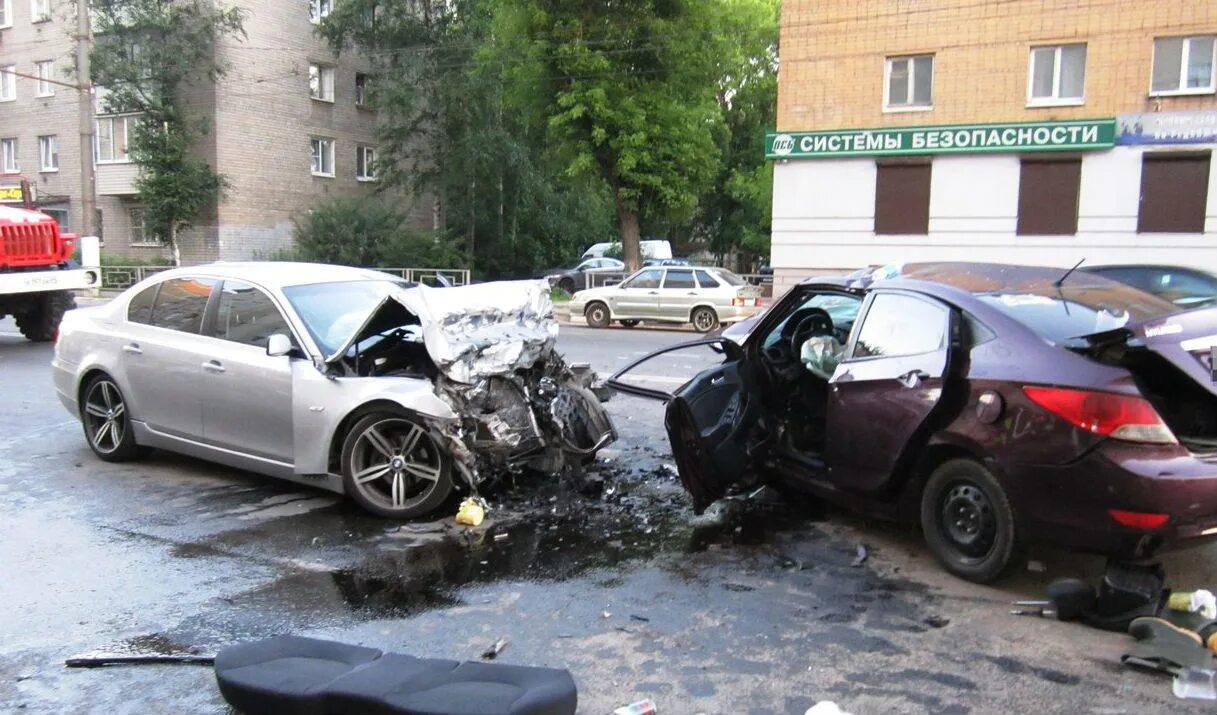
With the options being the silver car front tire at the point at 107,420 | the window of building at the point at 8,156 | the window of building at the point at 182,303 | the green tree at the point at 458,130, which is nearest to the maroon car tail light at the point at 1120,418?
the window of building at the point at 182,303

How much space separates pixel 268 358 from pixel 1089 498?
15.9 ft

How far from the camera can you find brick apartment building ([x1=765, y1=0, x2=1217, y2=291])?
72.5 feet

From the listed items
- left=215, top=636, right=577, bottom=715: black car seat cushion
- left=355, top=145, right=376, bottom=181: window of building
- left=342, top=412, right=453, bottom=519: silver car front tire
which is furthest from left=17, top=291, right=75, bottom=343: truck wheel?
left=355, top=145, right=376, bottom=181: window of building

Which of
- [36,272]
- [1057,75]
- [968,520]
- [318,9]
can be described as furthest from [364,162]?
[968,520]

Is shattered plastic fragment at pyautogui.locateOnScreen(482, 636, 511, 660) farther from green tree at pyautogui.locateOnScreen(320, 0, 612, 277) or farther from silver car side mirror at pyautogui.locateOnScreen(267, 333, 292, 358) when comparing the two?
green tree at pyautogui.locateOnScreen(320, 0, 612, 277)

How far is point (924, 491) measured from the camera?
16.1 ft

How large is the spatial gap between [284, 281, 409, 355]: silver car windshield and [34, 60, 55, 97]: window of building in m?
38.8

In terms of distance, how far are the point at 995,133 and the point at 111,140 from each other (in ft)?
103

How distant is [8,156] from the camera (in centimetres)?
4038

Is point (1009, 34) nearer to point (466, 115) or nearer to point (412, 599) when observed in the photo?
point (466, 115)

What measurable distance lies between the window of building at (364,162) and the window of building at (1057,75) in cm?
2616

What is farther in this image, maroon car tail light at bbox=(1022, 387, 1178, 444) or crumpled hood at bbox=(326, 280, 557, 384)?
crumpled hood at bbox=(326, 280, 557, 384)

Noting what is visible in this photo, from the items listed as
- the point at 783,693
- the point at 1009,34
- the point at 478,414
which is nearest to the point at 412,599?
the point at 478,414

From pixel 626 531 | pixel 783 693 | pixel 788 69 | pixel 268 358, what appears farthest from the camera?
pixel 788 69
